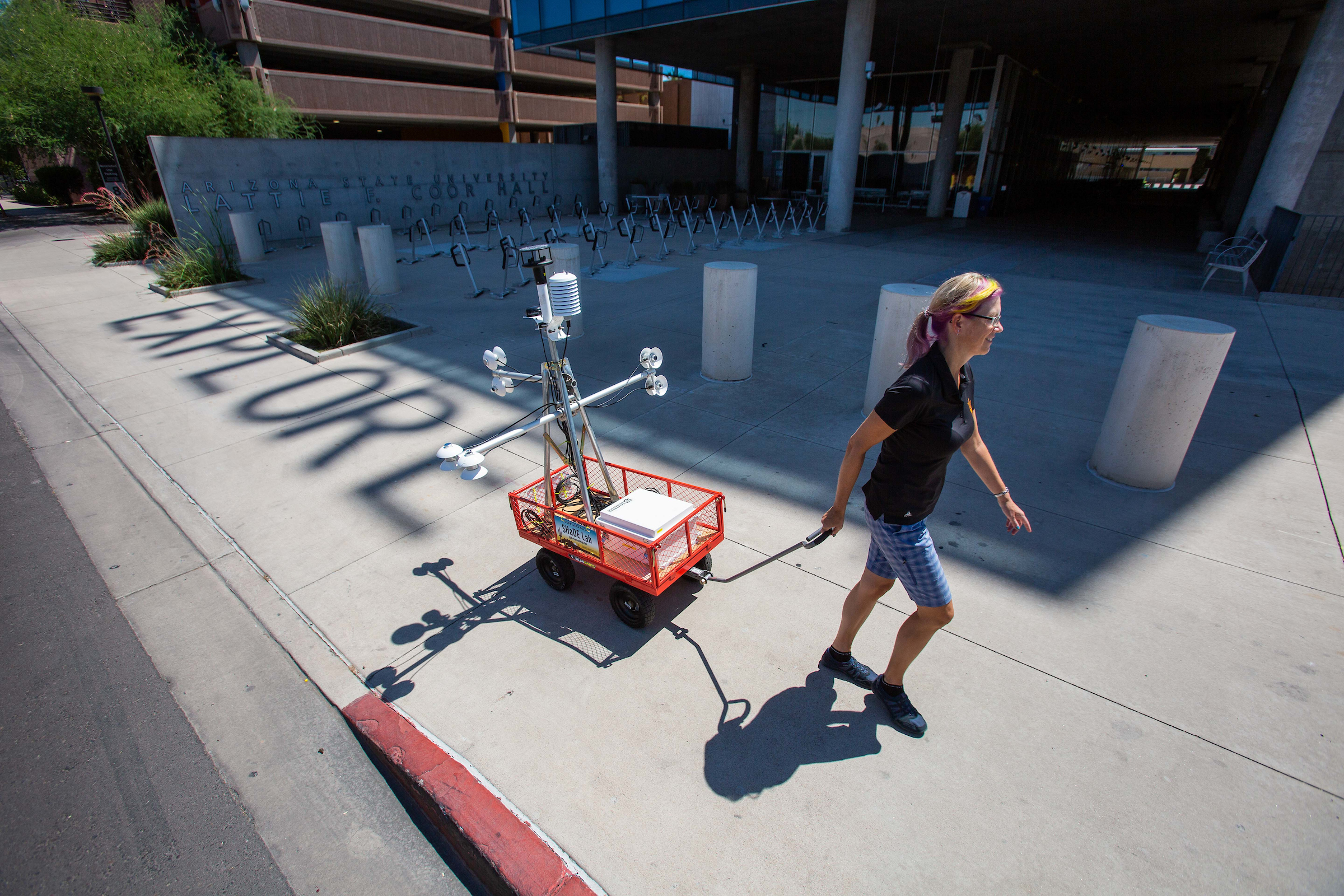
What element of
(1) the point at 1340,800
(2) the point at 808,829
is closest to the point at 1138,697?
(1) the point at 1340,800

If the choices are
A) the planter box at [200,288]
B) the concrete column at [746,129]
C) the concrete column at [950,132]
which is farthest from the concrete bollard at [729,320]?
the concrete column at [746,129]

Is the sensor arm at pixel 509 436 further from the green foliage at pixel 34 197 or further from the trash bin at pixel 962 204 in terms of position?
the green foliage at pixel 34 197

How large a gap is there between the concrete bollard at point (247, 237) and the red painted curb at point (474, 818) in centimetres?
1494

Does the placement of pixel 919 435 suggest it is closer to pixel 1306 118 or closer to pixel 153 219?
pixel 1306 118

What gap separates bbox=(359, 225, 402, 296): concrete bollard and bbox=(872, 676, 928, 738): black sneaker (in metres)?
10.2

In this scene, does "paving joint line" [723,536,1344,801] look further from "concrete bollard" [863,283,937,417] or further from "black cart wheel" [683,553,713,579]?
"concrete bollard" [863,283,937,417]

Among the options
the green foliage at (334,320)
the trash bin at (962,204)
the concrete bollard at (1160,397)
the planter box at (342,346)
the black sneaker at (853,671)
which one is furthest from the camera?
the trash bin at (962,204)

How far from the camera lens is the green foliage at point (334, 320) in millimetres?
7934

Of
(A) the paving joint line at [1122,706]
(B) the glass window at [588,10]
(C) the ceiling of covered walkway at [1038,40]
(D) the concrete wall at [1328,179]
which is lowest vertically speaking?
(A) the paving joint line at [1122,706]

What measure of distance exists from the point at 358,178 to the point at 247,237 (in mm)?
5357

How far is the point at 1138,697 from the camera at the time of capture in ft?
9.40

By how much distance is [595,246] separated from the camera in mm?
12547

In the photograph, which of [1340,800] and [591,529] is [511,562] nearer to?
[591,529]

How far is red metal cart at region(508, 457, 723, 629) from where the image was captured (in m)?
3.21
